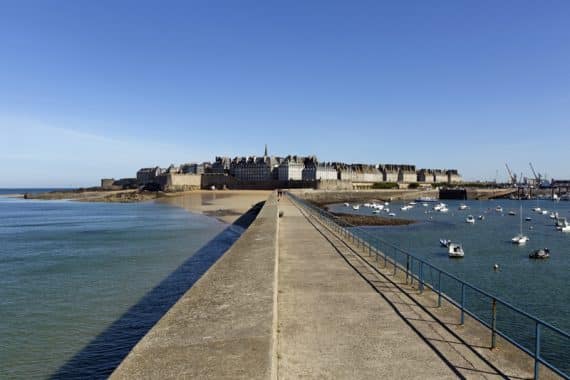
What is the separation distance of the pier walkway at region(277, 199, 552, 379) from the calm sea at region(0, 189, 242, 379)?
4.31 m

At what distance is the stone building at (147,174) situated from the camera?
162500 millimetres

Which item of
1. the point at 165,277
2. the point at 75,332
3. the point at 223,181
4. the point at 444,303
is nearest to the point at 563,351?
the point at 444,303

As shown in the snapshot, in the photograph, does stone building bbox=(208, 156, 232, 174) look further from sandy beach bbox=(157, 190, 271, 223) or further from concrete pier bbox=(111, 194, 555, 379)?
concrete pier bbox=(111, 194, 555, 379)

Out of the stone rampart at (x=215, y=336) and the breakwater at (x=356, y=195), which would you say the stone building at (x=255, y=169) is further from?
the stone rampart at (x=215, y=336)

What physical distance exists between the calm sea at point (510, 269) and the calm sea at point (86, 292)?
918 cm

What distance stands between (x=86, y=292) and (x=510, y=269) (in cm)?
1940

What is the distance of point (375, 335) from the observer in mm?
7602

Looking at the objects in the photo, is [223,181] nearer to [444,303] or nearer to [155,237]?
[155,237]

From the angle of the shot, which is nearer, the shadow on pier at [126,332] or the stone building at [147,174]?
the shadow on pier at [126,332]

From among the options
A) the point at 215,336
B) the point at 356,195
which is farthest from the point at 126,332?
the point at 356,195

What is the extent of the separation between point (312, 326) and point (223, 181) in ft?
447

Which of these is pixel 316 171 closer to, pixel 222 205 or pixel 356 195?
pixel 356 195

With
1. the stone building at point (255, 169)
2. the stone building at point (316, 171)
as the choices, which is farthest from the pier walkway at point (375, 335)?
the stone building at point (255, 169)

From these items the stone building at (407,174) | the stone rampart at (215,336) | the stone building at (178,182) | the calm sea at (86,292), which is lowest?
the calm sea at (86,292)
